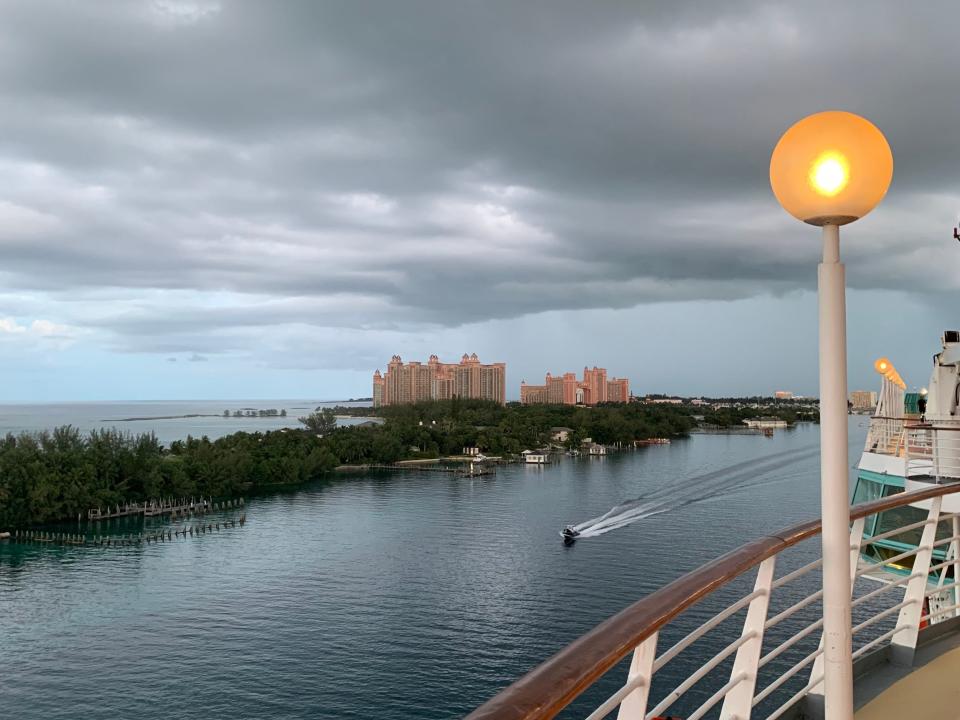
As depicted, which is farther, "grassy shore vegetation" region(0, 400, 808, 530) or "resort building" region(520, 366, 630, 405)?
"resort building" region(520, 366, 630, 405)

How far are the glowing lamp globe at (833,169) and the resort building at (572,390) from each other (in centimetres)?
10213

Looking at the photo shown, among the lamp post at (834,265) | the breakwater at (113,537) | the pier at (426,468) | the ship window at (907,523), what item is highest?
the lamp post at (834,265)

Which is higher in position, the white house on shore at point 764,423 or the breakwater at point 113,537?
the white house on shore at point 764,423

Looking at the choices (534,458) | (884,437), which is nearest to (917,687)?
(884,437)

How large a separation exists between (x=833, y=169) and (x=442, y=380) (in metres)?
99.9

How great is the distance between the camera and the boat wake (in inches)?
985

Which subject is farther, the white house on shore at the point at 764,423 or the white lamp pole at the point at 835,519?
the white house on shore at the point at 764,423

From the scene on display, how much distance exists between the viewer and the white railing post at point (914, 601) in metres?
1.96

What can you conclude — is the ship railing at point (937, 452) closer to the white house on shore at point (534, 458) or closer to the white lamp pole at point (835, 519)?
the white lamp pole at point (835, 519)

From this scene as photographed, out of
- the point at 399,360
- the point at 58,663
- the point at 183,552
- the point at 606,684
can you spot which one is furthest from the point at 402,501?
the point at 399,360

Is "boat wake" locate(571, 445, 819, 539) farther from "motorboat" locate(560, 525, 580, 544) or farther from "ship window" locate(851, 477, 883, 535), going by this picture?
"ship window" locate(851, 477, 883, 535)

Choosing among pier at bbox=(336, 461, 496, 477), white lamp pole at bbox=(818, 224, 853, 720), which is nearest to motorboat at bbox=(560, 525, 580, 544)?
pier at bbox=(336, 461, 496, 477)

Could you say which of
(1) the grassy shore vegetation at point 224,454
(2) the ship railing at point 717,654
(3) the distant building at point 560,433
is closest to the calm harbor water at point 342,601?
(1) the grassy shore vegetation at point 224,454

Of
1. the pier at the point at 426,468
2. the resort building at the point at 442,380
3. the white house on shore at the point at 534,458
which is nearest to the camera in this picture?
the pier at the point at 426,468
